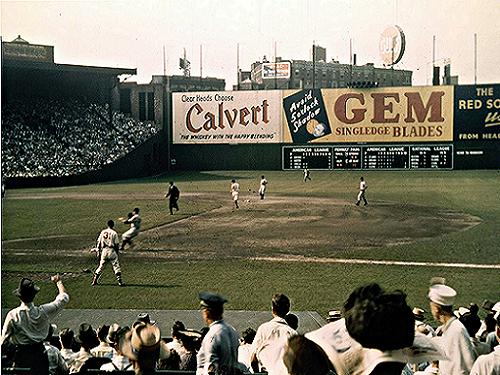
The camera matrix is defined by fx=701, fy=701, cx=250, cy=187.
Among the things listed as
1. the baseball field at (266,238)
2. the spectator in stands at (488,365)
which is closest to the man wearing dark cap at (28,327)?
the spectator in stands at (488,365)

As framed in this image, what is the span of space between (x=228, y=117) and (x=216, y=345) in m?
17.5

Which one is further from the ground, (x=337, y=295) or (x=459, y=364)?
(x=459, y=364)

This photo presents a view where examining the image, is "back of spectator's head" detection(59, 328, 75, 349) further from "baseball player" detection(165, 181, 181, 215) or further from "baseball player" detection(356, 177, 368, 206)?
"baseball player" detection(356, 177, 368, 206)

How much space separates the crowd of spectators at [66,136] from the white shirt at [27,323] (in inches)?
694

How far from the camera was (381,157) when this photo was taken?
20.9 meters

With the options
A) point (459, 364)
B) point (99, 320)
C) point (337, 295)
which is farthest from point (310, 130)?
point (459, 364)

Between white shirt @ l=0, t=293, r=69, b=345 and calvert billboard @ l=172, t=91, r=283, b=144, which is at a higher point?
calvert billboard @ l=172, t=91, r=283, b=144

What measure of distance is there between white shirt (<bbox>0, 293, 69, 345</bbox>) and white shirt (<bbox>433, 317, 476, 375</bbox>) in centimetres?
266

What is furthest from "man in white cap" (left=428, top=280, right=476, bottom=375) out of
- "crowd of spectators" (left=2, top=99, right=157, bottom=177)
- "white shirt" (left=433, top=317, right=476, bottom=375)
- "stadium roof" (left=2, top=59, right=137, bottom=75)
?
"stadium roof" (left=2, top=59, right=137, bottom=75)

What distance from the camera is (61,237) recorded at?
688 inches

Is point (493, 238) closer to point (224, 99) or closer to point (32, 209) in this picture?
point (224, 99)

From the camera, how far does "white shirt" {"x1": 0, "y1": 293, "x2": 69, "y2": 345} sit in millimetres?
5059

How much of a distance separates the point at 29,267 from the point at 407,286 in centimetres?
778

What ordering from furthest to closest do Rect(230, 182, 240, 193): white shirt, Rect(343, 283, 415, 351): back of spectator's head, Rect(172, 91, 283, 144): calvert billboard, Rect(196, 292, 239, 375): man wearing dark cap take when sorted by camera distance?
1. Rect(172, 91, 283, 144): calvert billboard
2. Rect(230, 182, 240, 193): white shirt
3. Rect(196, 292, 239, 375): man wearing dark cap
4. Rect(343, 283, 415, 351): back of spectator's head
